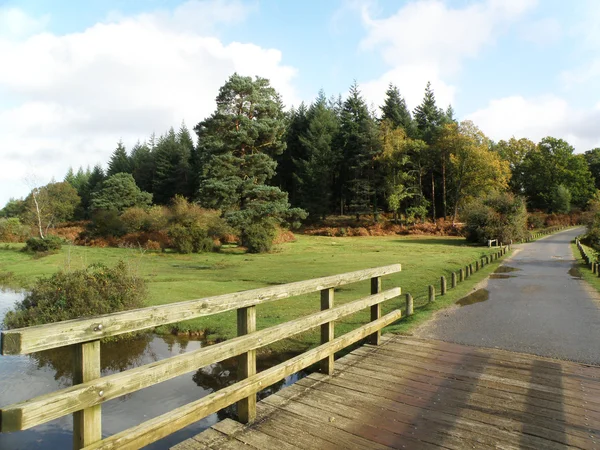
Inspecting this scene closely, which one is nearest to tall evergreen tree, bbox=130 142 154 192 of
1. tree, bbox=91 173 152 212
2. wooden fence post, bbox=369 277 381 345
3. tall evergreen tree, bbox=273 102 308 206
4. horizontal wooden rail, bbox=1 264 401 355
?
tree, bbox=91 173 152 212

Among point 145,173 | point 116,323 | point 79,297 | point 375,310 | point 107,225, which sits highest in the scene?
point 145,173

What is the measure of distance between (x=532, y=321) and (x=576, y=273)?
1110 cm

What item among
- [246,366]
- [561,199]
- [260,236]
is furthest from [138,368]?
[561,199]

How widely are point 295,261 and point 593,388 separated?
20.8 m

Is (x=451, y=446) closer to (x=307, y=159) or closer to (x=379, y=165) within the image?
(x=379, y=165)

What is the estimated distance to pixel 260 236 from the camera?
30859 mm

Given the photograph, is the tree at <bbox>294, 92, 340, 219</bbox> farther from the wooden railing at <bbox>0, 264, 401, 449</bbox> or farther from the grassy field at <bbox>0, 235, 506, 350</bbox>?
the wooden railing at <bbox>0, 264, 401, 449</bbox>

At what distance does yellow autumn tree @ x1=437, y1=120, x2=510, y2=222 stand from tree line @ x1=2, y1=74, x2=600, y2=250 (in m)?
0.13

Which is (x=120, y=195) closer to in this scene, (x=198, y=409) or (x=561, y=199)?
(x=198, y=409)

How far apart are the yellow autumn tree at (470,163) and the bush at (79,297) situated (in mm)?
46359

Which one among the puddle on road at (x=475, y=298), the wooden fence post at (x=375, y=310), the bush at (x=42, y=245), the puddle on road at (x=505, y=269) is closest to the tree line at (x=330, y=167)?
the bush at (x=42, y=245)

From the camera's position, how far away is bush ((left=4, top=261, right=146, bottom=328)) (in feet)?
A: 31.4

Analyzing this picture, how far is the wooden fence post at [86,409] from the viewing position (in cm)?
246

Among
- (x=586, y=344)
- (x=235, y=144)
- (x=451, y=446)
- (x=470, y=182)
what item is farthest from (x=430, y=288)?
(x=470, y=182)
